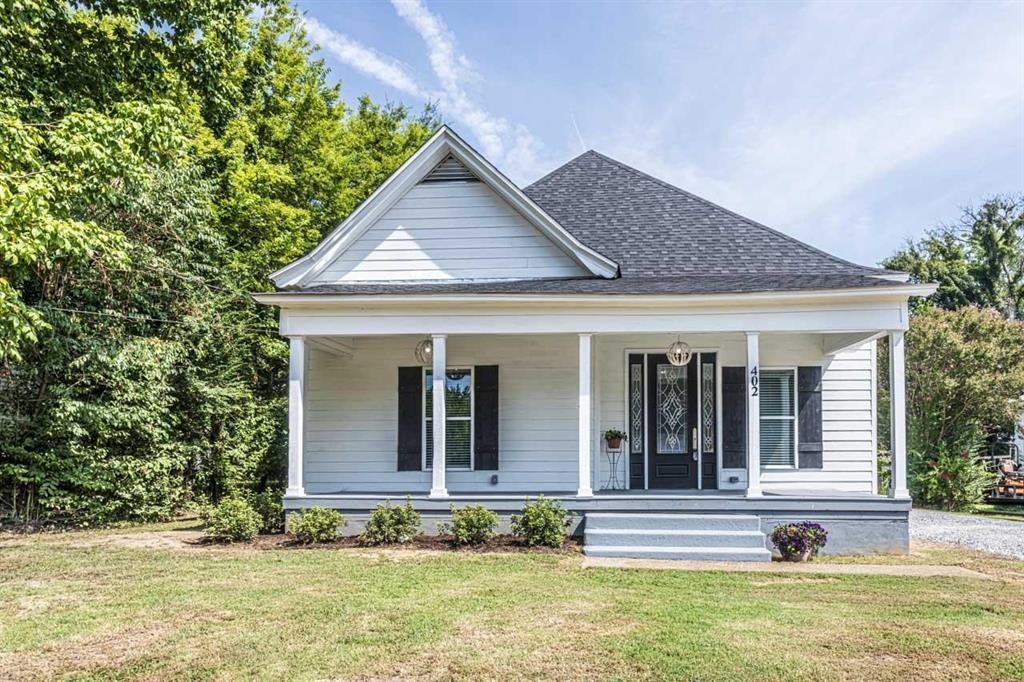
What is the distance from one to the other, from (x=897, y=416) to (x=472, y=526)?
18.9 ft

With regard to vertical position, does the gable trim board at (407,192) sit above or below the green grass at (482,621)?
above

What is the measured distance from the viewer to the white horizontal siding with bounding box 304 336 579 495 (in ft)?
35.8

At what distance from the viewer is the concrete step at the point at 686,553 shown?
27.5 ft

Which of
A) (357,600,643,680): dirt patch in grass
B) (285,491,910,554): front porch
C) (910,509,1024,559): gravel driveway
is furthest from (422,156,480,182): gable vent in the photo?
(910,509,1024,559): gravel driveway

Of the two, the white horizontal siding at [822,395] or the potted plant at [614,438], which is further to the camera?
the white horizontal siding at [822,395]

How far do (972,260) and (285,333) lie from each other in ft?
104

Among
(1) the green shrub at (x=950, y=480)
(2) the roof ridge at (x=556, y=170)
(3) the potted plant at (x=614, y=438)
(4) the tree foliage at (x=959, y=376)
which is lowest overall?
(1) the green shrub at (x=950, y=480)

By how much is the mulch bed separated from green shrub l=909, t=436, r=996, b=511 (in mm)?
10817

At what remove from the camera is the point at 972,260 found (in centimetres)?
3048

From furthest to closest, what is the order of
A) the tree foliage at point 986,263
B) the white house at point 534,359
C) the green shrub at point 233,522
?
the tree foliage at point 986,263
the white house at point 534,359
the green shrub at point 233,522

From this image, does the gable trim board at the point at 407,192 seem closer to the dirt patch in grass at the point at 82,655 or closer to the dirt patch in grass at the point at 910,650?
the dirt patch in grass at the point at 82,655

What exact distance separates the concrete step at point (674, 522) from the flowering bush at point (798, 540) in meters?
0.38

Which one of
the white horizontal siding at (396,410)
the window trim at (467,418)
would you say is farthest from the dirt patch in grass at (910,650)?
the window trim at (467,418)

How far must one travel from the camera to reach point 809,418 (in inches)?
427
